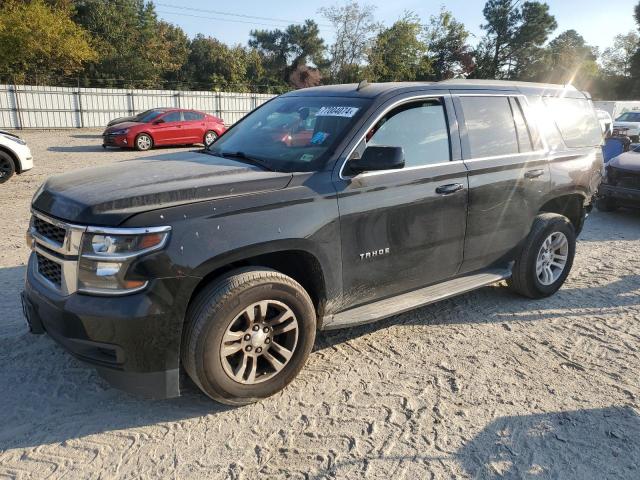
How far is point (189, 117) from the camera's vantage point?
19297 millimetres

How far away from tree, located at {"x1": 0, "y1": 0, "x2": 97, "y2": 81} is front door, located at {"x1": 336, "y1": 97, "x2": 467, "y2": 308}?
35953 millimetres

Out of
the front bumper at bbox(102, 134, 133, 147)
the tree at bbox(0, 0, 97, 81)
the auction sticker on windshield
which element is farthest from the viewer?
the tree at bbox(0, 0, 97, 81)

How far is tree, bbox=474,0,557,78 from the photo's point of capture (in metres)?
66.4

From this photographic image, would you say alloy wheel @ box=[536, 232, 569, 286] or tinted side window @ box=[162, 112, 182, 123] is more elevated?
tinted side window @ box=[162, 112, 182, 123]

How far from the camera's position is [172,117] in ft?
61.7

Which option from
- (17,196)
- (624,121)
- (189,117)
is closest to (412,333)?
(17,196)

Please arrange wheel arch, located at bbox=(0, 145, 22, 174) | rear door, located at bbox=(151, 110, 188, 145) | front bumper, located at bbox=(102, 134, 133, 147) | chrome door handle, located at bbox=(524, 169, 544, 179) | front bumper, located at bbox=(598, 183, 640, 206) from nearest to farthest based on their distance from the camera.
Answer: chrome door handle, located at bbox=(524, 169, 544, 179) → front bumper, located at bbox=(598, 183, 640, 206) → wheel arch, located at bbox=(0, 145, 22, 174) → front bumper, located at bbox=(102, 134, 133, 147) → rear door, located at bbox=(151, 110, 188, 145)

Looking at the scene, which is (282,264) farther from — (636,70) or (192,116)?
(636,70)

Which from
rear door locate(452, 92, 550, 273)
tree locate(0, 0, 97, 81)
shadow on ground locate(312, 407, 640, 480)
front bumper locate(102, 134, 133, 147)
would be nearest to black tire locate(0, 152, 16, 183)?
front bumper locate(102, 134, 133, 147)

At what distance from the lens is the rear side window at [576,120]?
4.88m

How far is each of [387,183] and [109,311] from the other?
1943 mm

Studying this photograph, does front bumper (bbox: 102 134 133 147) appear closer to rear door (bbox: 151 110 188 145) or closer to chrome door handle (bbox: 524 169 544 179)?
rear door (bbox: 151 110 188 145)

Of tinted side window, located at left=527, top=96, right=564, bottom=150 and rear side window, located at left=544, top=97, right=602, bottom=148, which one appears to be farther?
rear side window, located at left=544, top=97, right=602, bottom=148

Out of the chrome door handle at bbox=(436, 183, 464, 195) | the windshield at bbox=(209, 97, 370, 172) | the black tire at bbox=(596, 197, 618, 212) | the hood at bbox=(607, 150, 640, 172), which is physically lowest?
the black tire at bbox=(596, 197, 618, 212)
